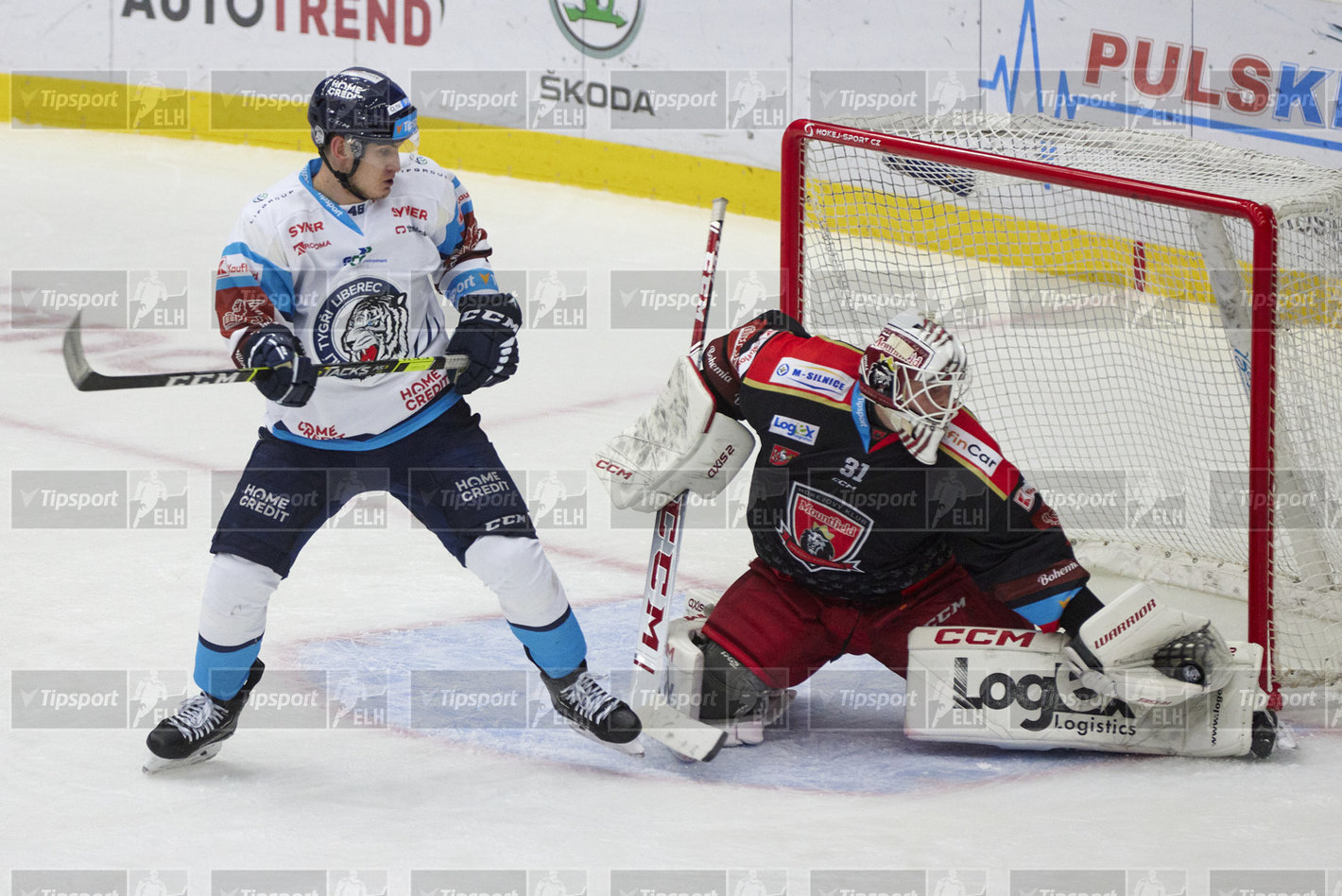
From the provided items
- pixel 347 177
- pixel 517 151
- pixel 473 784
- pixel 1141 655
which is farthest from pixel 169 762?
pixel 517 151

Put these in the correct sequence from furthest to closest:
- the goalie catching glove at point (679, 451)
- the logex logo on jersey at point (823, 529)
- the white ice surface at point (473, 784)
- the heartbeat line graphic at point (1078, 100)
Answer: the heartbeat line graphic at point (1078, 100) < the goalie catching glove at point (679, 451) < the logex logo on jersey at point (823, 529) < the white ice surface at point (473, 784)

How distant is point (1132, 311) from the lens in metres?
5.65

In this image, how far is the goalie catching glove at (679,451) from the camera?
11.6 feet

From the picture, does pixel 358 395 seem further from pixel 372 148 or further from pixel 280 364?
pixel 372 148

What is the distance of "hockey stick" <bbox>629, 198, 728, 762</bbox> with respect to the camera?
3410 mm

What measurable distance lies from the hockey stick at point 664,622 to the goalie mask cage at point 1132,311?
0.88 meters

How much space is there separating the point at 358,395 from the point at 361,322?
14 centimetres

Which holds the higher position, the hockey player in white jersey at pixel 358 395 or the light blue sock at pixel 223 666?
the hockey player in white jersey at pixel 358 395

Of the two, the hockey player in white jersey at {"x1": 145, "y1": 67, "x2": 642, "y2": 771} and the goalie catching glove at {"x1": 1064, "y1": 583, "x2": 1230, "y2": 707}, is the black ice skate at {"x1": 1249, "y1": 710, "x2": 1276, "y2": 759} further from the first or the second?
the hockey player in white jersey at {"x1": 145, "y1": 67, "x2": 642, "y2": 771}

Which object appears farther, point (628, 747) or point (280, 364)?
point (628, 747)

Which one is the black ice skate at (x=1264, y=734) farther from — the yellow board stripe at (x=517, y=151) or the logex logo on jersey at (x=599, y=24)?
the logex logo on jersey at (x=599, y=24)

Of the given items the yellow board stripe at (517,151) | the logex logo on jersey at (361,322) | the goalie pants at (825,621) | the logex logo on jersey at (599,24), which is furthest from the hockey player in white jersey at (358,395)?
the logex logo on jersey at (599,24)

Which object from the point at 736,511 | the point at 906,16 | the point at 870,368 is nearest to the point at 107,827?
the point at 870,368

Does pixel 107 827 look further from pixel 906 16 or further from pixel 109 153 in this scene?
pixel 109 153
